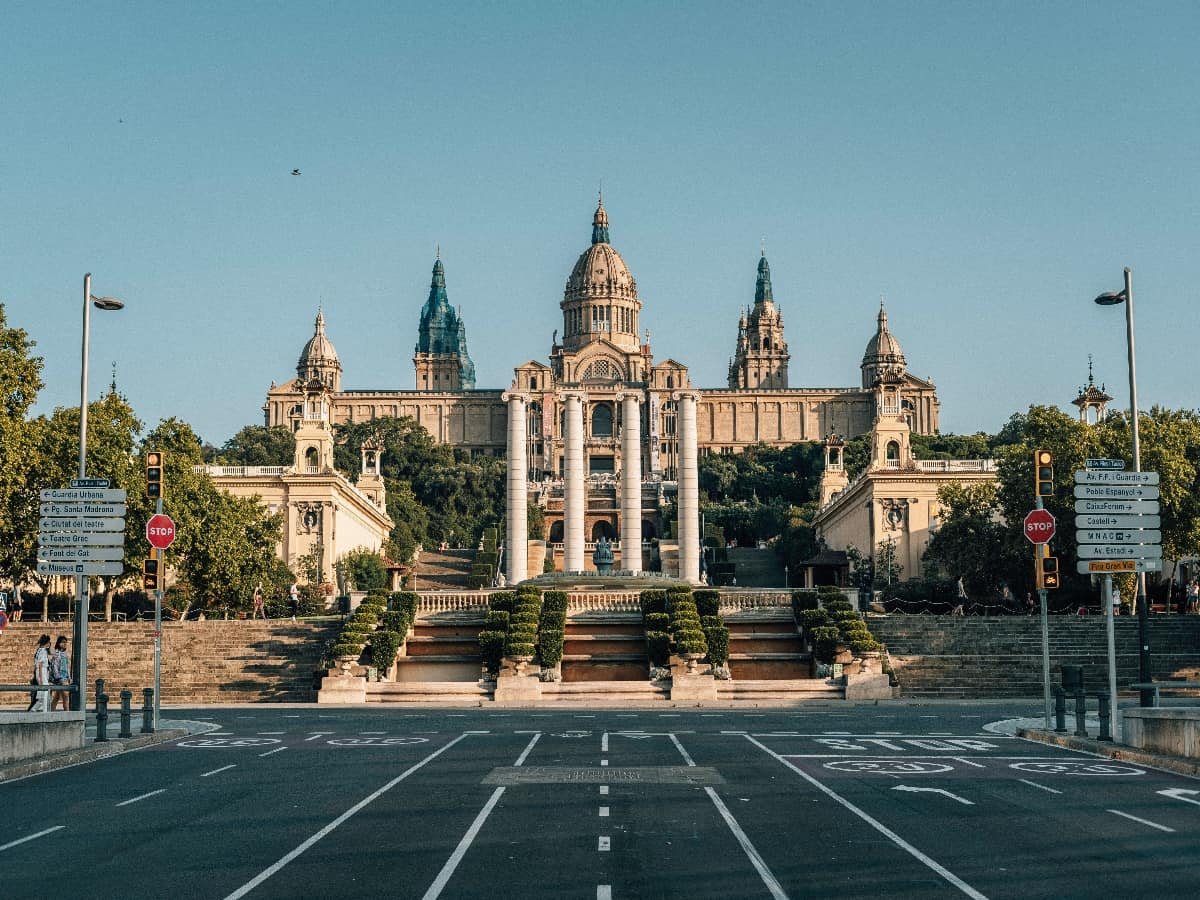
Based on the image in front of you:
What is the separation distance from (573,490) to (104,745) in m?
47.5

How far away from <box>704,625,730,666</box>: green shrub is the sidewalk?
60.4 feet

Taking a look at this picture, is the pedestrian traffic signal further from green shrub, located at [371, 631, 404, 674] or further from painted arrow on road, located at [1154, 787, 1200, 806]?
green shrub, located at [371, 631, 404, 674]

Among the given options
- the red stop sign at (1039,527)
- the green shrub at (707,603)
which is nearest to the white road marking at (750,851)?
the red stop sign at (1039,527)

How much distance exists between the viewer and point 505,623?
54.7 m

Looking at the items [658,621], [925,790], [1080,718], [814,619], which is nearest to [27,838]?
[925,790]

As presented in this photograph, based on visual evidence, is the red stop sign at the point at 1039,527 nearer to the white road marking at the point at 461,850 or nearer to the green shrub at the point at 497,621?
the white road marking at the point at 461,850

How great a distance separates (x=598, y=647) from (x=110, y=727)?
22.4 m

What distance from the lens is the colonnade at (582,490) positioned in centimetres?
7569

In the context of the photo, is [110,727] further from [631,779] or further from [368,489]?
[368,489]

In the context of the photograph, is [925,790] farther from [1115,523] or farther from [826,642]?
[826,642]

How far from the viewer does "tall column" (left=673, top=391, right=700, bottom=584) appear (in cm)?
7550

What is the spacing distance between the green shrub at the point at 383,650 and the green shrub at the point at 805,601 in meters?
16.2

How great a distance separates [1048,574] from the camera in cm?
3459

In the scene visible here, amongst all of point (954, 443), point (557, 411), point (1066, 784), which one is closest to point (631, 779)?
point (1066, 784)
